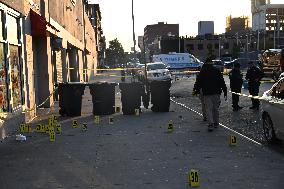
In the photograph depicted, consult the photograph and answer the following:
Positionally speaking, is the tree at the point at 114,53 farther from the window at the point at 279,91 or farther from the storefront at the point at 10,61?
the window at the point at 279,91

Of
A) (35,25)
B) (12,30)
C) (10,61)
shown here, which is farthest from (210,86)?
(35,25)

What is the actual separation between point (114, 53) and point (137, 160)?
469 feet

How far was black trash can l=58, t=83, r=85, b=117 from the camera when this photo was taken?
16531 mm

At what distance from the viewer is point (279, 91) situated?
9.82 metres

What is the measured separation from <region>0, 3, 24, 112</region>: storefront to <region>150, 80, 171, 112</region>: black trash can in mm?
4735

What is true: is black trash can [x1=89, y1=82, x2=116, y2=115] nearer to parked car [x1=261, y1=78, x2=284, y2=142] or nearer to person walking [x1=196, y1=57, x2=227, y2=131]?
person walking [x1=196, y1=57, x2=227, y2=131]

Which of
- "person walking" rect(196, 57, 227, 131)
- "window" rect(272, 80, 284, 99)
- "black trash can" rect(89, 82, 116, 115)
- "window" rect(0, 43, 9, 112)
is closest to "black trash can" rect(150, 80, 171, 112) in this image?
"black trash can" rect(89, 82, 116, 115)

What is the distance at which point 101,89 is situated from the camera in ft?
55.0

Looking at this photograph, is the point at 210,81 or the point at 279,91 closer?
the point at 279,91

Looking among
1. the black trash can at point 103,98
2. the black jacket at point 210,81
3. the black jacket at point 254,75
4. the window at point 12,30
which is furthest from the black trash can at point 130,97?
the black jacket at point 210,81

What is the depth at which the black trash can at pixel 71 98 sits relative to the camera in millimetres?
16531

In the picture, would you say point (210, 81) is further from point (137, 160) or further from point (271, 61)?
point (271, 61)

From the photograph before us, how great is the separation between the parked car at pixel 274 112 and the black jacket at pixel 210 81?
71.1 inches

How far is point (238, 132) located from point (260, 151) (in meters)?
2.56
